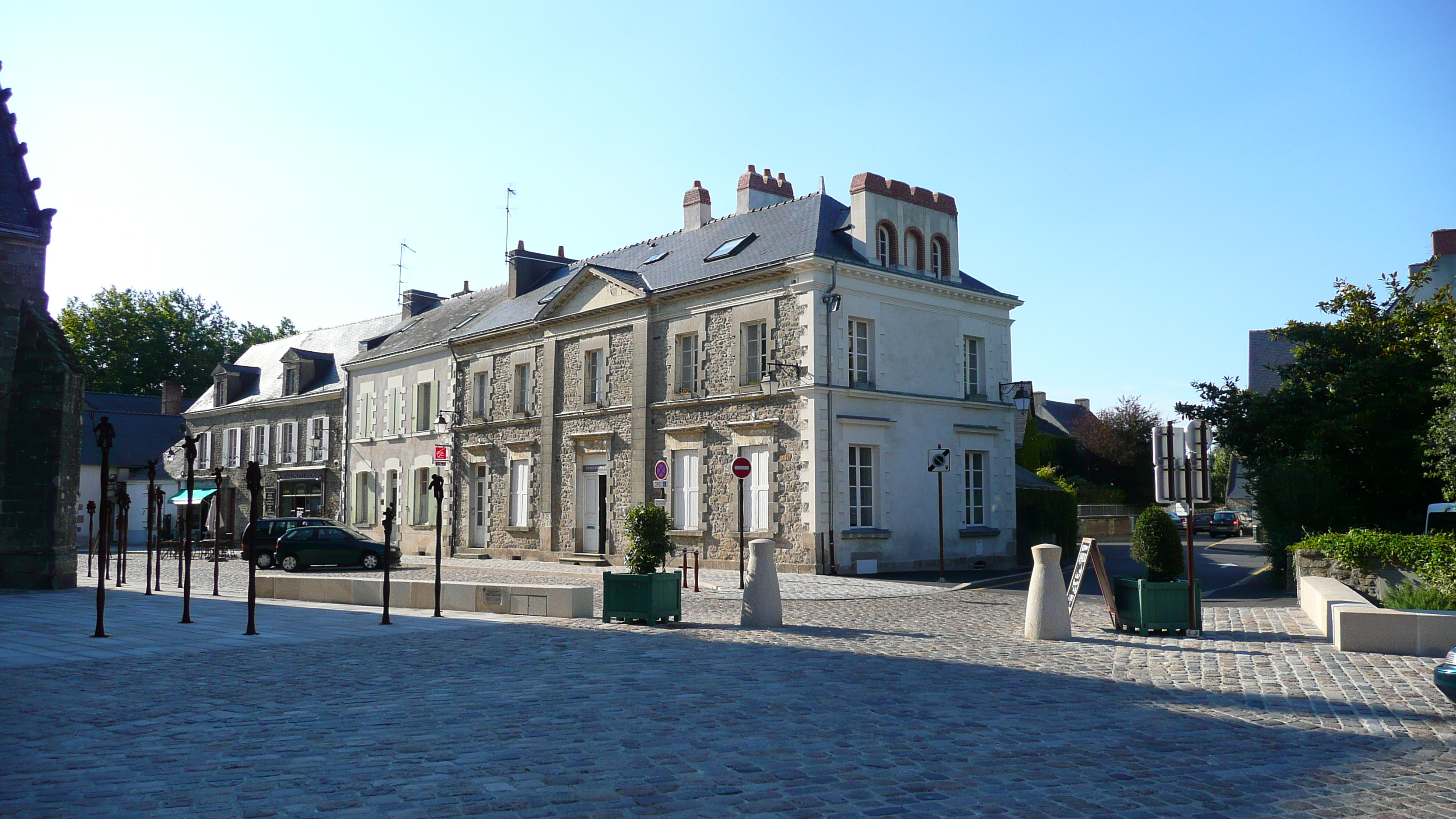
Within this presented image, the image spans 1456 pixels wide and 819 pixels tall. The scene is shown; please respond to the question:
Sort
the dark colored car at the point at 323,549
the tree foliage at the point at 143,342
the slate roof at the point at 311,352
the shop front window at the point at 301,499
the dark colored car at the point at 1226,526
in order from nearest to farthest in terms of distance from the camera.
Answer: the dark colored car at the point at 323,549
the shop front window at the point at 301,499
the slate roof at the point at 311,352
the dark colored car at the point at 1226,526
the tree foliage at the point at 143,342

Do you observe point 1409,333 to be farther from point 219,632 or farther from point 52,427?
point 52,427

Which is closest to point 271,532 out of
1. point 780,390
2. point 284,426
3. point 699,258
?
point 699,258

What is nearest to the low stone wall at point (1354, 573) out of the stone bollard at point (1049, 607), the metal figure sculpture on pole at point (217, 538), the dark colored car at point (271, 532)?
the stone bollard at point (1049, 607)

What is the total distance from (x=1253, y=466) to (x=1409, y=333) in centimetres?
399

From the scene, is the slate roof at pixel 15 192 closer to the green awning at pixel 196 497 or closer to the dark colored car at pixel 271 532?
the dark colored car at pixel 271 532

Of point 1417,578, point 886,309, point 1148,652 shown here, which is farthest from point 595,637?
point 886,309

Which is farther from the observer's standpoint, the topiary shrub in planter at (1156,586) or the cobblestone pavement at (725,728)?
the topiary shrub in planter at (1156,586)

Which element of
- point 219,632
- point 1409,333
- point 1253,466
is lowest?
point 219,632

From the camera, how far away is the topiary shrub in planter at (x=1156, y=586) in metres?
11.7

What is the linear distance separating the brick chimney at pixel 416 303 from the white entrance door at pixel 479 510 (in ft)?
36.1

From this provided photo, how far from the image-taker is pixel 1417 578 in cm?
1320

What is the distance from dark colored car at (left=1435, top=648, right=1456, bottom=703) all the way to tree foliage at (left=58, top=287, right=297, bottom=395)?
2580 inches

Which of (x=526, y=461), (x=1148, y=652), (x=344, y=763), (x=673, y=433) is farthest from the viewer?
(x=526, y=461)

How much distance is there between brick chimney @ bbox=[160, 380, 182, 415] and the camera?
52.8 meters
